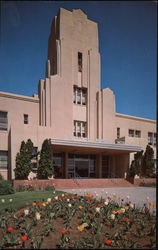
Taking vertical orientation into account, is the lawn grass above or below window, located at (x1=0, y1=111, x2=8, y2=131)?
below

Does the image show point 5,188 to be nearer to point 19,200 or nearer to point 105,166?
point 19,200

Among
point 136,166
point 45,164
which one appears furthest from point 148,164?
point 45,164

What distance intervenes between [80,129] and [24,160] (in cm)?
828

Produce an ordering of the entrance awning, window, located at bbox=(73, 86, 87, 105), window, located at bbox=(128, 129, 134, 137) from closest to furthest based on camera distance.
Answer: the entrance awning, window, located at bbox=(73, 86, 87, 105), window, located at bbox=(128, 129, 134, 137)

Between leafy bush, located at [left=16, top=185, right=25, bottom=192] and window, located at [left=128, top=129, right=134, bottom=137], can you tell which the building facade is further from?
leafy bush, located at [left=16, top=185, right=25, bottom=192]

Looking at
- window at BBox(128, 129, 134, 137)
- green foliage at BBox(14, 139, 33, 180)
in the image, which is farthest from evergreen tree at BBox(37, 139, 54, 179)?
window at BBox(128, 129, 134, 137)

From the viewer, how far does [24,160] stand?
15734 mm

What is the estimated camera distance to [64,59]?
70.9ft

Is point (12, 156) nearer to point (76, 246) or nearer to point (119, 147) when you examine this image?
point (119, 147)

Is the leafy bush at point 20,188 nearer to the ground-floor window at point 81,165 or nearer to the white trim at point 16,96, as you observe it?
the ground-floor window at point 81,165

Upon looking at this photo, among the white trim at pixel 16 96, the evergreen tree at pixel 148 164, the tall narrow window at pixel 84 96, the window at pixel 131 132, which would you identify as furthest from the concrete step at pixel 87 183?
the tall narrow window at pixel 84 96

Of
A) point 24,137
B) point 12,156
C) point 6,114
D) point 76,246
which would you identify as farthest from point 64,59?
point 76,246

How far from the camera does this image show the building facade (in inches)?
747

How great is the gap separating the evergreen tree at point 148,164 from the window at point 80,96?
9181mm
